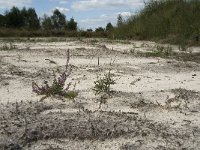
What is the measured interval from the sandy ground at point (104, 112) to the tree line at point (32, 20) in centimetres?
1560

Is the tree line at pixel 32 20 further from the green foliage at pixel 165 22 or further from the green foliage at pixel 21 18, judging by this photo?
the green foliage at pixel 165 22

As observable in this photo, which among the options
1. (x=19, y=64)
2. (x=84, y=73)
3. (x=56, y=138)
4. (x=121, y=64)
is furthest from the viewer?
(x=121, y=64)

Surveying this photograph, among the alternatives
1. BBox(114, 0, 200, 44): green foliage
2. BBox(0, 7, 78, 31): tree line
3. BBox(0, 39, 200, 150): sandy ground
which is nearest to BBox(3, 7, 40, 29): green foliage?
BBox(0, 7, 78, 31): tree line

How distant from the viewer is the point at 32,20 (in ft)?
72.2

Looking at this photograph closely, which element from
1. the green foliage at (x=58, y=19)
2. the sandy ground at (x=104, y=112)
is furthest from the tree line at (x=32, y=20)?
the sandy ground at (x=104, y=112)

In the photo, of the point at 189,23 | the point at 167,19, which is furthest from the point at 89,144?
the point at 167,19

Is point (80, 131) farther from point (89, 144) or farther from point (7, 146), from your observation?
point (7, 146)

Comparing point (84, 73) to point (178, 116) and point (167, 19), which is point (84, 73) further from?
point (167, 19)

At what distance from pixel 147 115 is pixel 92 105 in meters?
0.47

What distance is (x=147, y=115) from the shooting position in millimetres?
3232

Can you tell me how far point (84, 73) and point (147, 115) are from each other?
1783 millimetres

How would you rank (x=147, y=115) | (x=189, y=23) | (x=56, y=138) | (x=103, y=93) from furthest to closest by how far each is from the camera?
(x=189, y=23) → (x=103, y=93) → (x=147, y=115) → (x=56, y=138)

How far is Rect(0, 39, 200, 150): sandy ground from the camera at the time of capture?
8.57ft

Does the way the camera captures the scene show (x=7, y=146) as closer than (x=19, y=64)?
Yes
